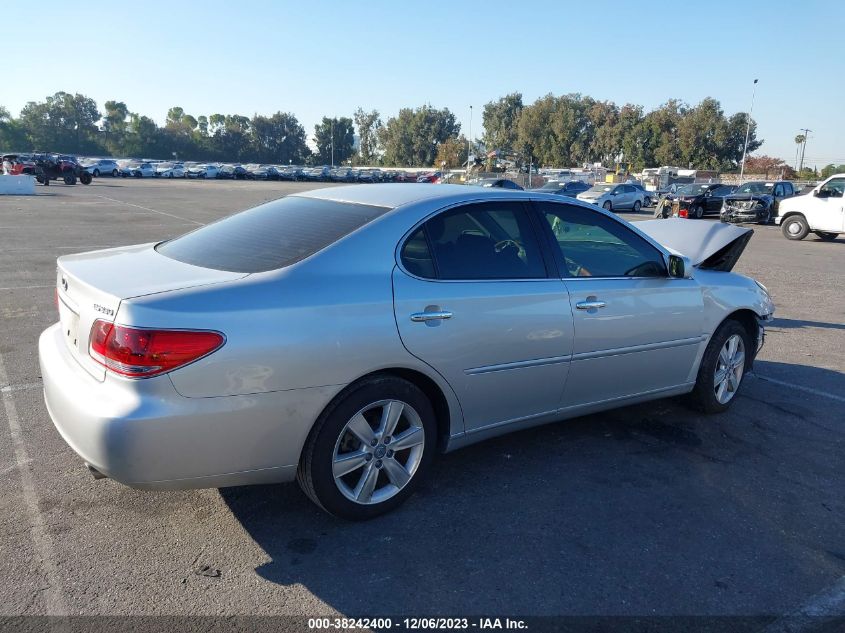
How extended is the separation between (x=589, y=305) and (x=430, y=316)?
115 cm

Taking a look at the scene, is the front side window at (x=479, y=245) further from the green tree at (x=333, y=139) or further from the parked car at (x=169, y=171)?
the green tree at (x=333, y=139)

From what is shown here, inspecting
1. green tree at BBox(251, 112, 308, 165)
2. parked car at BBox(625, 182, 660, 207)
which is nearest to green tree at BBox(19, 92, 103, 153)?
green tree at BBox(251, 112, 308, 165)

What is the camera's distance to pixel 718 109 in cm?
8312

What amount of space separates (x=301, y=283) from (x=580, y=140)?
10611 cm

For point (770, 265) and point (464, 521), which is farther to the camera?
point (770, 265)

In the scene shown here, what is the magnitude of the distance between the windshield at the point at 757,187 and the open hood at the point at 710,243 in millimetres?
23655

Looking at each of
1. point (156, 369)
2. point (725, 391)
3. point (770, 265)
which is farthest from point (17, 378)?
point (770, 265)

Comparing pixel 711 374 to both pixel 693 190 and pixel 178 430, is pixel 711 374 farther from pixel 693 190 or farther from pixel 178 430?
pixel 693 190

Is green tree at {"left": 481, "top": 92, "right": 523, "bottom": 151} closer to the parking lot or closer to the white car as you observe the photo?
the white car

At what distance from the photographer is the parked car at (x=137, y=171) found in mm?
66250

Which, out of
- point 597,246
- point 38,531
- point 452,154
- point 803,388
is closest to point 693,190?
point 803,388

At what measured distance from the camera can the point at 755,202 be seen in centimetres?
2516

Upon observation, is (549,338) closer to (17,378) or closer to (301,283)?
(301,283)

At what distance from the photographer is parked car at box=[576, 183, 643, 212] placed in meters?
30.9
